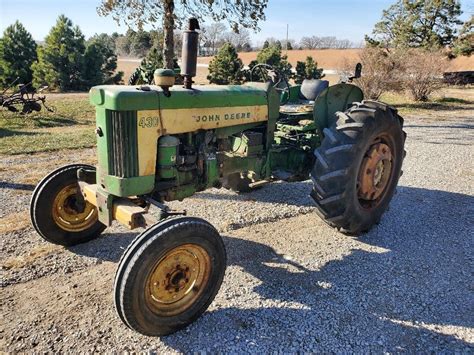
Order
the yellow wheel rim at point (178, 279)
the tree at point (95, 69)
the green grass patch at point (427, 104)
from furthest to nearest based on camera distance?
the tree at point (95, 69)
the green grass patch at point (427, 104)
the yellow wheel rim at point (178, 279)

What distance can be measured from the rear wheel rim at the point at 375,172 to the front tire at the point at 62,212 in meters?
2.90

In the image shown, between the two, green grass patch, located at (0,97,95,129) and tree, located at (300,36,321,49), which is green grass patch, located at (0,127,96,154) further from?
tree, located at (300,36,321,49)

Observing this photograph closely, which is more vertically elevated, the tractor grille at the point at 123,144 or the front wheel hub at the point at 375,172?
the tractor grille at the point at 123,144

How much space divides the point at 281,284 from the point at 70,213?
226 cm

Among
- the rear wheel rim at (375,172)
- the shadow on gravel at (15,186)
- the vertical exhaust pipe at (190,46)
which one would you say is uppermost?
the vertical exhaust pipe at (190,46)

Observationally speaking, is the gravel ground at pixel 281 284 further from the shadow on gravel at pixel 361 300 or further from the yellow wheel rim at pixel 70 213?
the yellow wheel rim at pixel 70 213

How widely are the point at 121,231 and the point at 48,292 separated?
50.3 inches

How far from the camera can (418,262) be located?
14.4 ft

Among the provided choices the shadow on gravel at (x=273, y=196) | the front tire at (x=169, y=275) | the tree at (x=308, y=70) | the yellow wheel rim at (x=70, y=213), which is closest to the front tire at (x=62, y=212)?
the yellow wheel rim at (x=70, y=213)

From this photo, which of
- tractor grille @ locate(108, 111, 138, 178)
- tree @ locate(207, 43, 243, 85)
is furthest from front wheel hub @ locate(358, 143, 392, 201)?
tree @ locate(207, 43, 243, 85)

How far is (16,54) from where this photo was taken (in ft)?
74.8

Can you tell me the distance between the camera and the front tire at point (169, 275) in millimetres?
2879

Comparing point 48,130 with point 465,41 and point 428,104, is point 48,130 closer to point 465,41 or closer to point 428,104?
point 428,104

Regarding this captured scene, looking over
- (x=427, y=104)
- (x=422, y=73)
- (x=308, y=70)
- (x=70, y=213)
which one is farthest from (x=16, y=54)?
(x=70, y=213)
